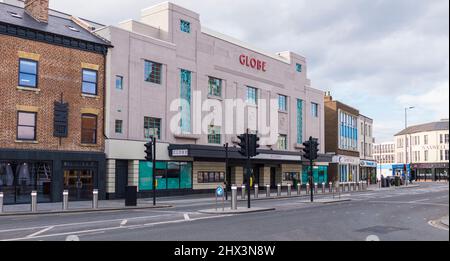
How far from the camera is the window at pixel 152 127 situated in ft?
115

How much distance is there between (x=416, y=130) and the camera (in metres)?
86.6

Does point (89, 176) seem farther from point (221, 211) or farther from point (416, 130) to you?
point (416, 130)

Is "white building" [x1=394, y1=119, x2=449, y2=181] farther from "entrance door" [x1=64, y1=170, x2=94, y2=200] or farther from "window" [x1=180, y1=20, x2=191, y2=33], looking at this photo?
"entrance door" [x1=64, y1=170, x2=94, y2=200]

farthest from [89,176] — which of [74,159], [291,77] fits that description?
[291,77]

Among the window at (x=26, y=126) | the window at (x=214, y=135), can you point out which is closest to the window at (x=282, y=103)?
the window at (x=214, y=135)

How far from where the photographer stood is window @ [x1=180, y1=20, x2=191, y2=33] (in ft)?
126

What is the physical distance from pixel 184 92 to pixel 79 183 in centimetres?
1173

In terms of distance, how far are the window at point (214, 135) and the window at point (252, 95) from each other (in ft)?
18.3

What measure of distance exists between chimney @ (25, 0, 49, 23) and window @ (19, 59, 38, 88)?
374cm

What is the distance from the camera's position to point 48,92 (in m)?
29.1

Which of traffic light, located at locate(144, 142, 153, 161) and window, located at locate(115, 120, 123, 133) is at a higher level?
window, located at locate(115, 120, 123, 133)

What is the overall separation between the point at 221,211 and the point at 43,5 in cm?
1913

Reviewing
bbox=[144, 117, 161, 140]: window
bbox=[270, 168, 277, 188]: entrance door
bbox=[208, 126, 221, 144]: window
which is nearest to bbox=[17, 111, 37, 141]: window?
bbox=[144, 117, 161, 140]: window

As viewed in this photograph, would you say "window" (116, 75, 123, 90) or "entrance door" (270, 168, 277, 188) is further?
"entrance door" (270, 168, 277, 188)
